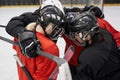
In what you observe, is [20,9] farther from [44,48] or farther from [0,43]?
[44,48]

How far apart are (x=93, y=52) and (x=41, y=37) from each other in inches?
12.7

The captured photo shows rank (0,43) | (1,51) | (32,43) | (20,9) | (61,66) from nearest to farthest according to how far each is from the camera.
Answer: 1. (61,66)
2. (32,43)
3. (1,51)
4. (0,43)
5. (20,9)

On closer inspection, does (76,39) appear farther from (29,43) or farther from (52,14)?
(29,43)

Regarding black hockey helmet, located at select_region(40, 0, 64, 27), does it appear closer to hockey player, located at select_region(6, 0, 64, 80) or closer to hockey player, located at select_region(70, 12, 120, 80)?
hockey player, located at select_region(6, 0, 64, 80)

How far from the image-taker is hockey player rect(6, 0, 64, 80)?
1.27 meters

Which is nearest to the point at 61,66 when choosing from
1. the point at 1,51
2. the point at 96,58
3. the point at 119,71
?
the point at 96,58

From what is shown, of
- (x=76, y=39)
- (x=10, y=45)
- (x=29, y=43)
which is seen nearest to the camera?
(x=29, y=43)

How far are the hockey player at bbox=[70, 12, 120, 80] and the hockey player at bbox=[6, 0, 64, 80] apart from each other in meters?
0.14

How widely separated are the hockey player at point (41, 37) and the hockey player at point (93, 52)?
0.14 meters

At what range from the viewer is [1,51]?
142 inches

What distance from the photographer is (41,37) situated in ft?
4.52

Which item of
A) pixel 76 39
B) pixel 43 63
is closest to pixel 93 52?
pixel 76 39

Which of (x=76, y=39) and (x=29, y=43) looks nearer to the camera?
(x=29, y=43)

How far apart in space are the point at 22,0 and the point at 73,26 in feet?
16.8
